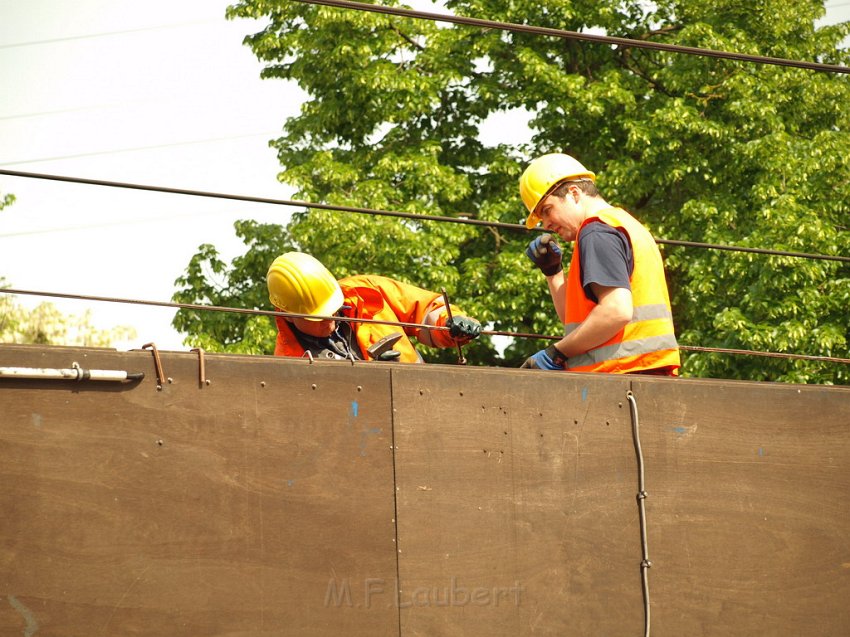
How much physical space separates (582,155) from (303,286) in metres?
13.5

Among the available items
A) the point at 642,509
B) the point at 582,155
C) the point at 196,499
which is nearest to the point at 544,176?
the point at 642,509

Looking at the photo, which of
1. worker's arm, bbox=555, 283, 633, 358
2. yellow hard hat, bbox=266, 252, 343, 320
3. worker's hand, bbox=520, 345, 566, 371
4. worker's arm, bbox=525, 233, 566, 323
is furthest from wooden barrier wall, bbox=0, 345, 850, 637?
yellow hard hat, bbox=266, 252, 343, 320

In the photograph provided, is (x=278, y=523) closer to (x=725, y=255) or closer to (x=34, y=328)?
(x=725, y=255)

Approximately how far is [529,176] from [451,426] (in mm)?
1187

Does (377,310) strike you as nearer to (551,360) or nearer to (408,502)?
(551,360)

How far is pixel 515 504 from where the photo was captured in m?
3.71

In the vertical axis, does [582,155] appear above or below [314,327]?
above

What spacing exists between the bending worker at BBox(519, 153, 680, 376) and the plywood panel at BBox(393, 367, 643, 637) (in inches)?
8.7

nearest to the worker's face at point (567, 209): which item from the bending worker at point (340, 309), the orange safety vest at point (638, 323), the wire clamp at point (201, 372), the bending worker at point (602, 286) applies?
the bending worker at point (602, 286)

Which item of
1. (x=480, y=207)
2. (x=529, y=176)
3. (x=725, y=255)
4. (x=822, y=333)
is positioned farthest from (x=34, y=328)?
(x=529, y=176)

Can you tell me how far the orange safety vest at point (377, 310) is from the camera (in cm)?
507

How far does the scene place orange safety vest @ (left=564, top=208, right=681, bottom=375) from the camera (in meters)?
4.13

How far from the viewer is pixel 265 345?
1470 centimetres

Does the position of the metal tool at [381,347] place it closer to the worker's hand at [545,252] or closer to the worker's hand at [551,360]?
the worker's hand at [551,360]
